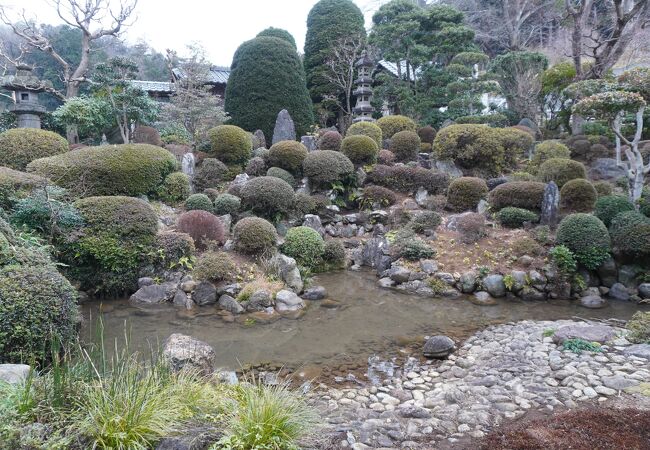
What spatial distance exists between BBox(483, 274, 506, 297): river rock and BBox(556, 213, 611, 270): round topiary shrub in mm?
1806

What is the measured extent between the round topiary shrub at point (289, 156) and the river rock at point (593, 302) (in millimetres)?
8933

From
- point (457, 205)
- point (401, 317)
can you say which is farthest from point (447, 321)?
point (457, 205)

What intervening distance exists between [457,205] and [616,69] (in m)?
15.6

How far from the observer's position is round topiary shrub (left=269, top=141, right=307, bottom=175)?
45.6ft

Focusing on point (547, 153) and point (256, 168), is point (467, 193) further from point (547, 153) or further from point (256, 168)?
point (256, 168)

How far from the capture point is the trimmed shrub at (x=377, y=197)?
1364cm

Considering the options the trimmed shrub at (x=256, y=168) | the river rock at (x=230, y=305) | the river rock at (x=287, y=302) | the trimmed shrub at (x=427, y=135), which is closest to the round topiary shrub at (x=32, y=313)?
the river rock at (x=230, y=305)

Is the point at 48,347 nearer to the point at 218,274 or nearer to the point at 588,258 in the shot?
the point at 218,274

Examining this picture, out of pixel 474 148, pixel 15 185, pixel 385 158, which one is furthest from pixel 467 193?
pixel 15 185

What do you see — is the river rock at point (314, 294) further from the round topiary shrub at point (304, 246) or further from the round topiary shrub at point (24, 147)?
the round topiary shrub at point (24, 147)

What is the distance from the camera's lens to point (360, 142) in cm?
1453

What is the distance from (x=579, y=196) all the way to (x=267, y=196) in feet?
27.7

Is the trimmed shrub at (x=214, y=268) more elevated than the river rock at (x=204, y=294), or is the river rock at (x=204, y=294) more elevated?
the trimmed shrub at (x=214, y=268)

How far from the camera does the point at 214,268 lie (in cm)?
866
